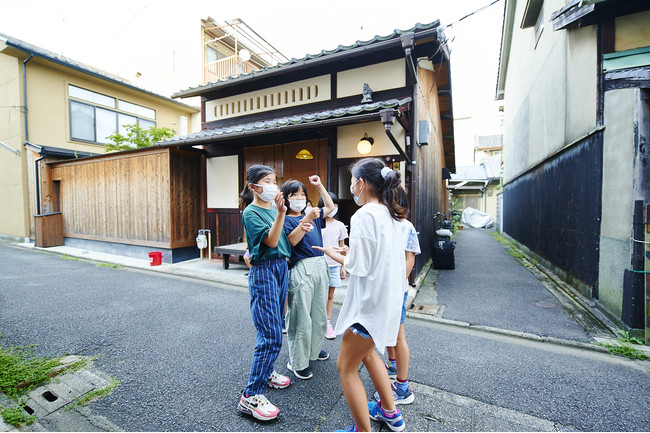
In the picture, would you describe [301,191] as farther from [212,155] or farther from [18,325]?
[212,155]

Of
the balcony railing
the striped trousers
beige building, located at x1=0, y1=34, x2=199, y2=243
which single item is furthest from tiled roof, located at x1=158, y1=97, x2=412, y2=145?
the balcony railing

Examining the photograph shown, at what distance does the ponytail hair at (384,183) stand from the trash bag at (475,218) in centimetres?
2320

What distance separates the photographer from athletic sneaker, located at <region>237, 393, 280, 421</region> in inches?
88.4

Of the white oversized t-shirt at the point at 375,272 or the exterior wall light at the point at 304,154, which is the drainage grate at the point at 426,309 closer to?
the white oversized t-shirt at the point at 375,272

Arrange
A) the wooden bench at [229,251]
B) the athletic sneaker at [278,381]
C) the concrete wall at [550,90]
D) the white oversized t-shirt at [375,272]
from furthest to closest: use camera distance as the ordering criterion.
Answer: the wooden bench at [229,251]
the concrete wall at [550,90]
the athletic sneaker at [278,381]
the white oversized t-shirt at [375,272]

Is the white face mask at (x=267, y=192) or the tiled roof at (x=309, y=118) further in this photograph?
the tiled roof at (x=309, y=118)

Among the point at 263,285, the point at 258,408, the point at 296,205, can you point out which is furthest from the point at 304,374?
the point at 296,205

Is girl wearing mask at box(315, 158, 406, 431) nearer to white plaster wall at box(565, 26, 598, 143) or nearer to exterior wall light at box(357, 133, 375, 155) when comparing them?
exterior wall light at box(357, 133, 375, 155)

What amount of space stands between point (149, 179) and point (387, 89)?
719 cm

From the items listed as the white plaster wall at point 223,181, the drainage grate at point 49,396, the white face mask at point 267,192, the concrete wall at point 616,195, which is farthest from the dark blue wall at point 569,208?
the white plaster wall at point 223,181

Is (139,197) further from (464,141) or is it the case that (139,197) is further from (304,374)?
(464,141)

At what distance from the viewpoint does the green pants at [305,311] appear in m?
2.74

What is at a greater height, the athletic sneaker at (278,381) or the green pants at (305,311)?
the green pants at (305,311)

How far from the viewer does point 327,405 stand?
8.17 ft
